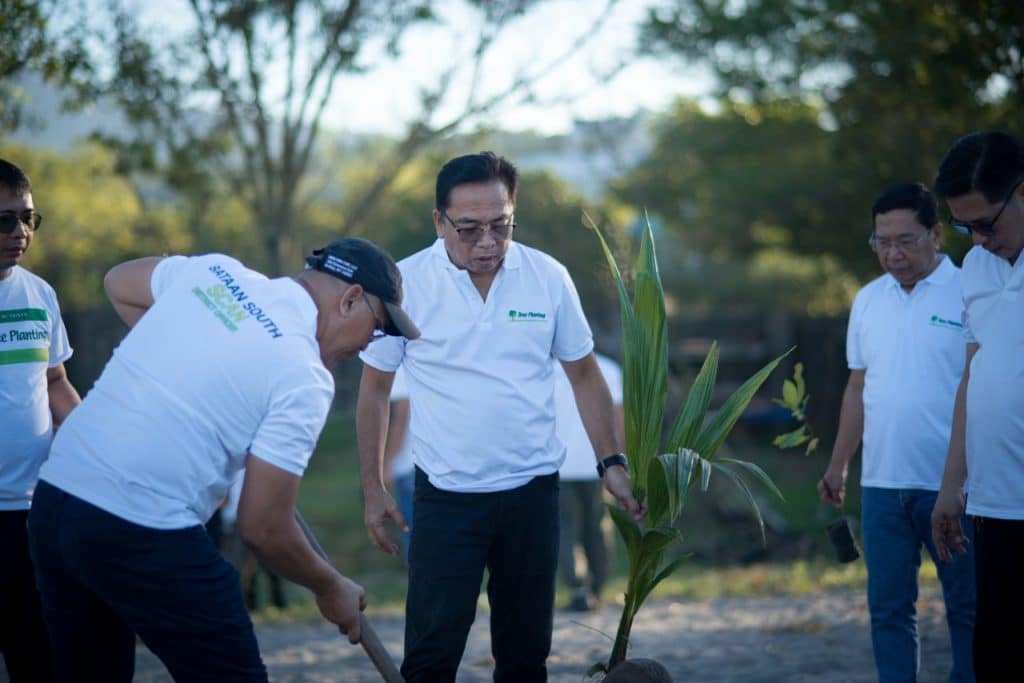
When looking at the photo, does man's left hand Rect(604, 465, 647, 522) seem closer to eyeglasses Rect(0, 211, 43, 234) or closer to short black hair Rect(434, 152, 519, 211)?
short black hair Rect(434, 152, 519, 211)

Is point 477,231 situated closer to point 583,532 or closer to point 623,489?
point 623,489

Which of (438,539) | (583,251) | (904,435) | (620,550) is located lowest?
(620,550)

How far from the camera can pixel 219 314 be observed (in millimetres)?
2820

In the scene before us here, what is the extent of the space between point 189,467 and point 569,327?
1612 millimetres

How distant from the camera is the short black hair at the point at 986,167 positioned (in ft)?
11.5

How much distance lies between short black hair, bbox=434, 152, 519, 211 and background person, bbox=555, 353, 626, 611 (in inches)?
118

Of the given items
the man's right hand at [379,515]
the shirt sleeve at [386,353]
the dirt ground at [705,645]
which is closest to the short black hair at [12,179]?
the shirt sleeve at [386,353]

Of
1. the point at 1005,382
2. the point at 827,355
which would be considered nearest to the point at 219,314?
the point at 1005,382

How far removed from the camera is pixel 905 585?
438 centimetres

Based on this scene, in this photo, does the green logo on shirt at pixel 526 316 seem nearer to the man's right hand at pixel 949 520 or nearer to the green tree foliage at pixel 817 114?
the man's right hand at pixel 949 520

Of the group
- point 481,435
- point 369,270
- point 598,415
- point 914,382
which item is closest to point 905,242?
point 914,382

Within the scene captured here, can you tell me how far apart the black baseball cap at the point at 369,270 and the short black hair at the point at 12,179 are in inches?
58.8

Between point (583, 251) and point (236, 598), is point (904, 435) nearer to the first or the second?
point (236, 598)

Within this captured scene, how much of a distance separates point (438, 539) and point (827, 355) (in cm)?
1657
